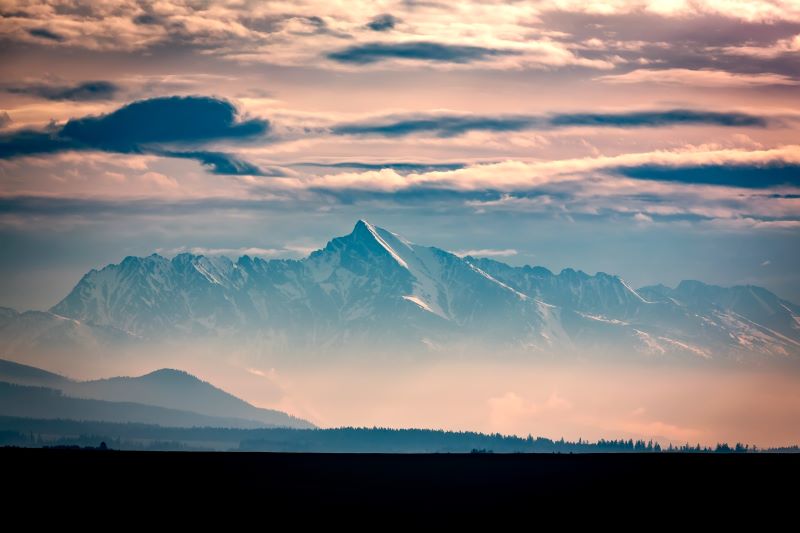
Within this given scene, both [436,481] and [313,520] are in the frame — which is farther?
[436,481]

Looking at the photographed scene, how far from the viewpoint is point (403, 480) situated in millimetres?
148125

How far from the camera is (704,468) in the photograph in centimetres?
17325

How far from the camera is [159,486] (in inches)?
5369

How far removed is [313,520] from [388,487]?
27423 mm

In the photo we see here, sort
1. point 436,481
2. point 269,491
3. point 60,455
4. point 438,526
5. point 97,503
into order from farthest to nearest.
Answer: point 60,455 < point 436,481 < point 269,491 < point 97,503 < point 438,526

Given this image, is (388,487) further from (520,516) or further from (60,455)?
(60,455)

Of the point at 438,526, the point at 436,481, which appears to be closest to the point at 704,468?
the point at 436,481

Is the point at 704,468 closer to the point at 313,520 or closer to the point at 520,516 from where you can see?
the point at 520,516

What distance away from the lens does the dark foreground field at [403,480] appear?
129375mm

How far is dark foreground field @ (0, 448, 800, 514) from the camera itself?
129 m

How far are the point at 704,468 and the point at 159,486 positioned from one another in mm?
75654

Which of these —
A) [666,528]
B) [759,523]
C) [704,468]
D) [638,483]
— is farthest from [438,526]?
[704,468]

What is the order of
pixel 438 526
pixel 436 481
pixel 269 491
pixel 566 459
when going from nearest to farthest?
pixel 438 526 < pixel 269 491 < pixel 436 481 < pixel 566 459

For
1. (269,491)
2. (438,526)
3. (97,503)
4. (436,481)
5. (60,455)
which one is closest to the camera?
(438,526)
